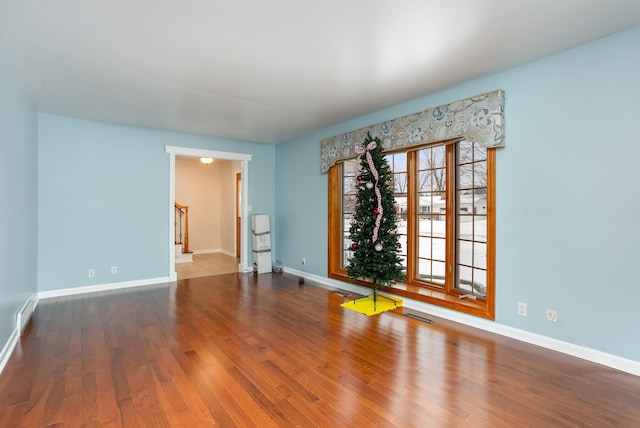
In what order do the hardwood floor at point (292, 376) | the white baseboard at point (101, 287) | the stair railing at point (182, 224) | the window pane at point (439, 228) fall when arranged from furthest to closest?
1. the stair railing at point (182, 224)
2. the white baseboard at point (101, 287)
3. the window pane at point (439, 228)
4. the hardwood floor at point (292, 376)

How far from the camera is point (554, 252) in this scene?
9.82ft

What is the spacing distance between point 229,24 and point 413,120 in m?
2.50

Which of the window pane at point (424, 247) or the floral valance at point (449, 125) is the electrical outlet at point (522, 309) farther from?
the floral valance at point (449, 125)

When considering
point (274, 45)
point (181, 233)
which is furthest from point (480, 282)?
point (181, 233)

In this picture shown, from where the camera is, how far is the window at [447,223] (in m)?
3.66

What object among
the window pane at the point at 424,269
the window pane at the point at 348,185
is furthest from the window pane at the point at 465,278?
the window pane at the point at 348,185

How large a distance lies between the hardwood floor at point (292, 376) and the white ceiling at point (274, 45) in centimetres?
265

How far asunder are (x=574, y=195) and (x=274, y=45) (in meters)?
2.92

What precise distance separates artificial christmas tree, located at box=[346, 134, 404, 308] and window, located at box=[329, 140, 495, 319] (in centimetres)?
33

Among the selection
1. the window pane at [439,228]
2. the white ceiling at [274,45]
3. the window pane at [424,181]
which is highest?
the white ceiling at [274,45]

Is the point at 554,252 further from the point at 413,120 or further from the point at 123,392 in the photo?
the point at 123,392

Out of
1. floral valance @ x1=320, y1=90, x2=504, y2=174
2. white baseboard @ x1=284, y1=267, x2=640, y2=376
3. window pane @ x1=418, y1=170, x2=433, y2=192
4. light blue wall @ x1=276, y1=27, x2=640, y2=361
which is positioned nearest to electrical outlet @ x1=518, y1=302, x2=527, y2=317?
light blue wall @ x1=276, y1=27, x2=640, y2=361

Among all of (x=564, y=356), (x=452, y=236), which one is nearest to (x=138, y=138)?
(x=452, y=236)

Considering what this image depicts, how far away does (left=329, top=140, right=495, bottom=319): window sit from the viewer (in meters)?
3.66
